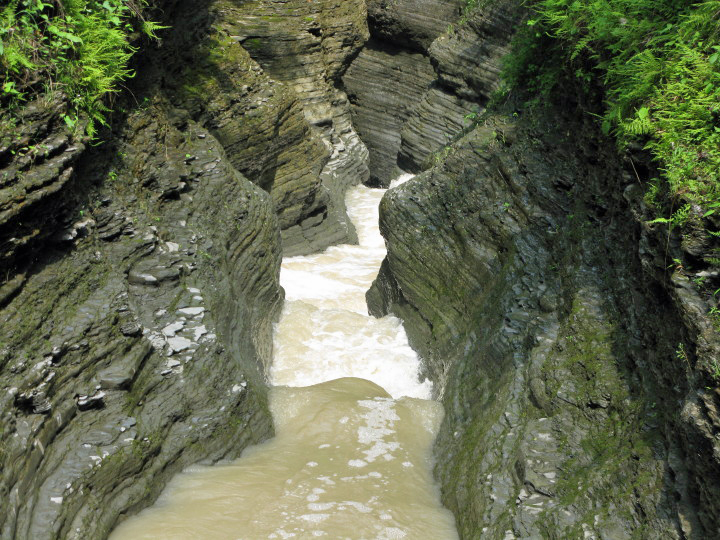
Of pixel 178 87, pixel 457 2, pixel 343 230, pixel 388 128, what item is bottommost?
pixel 343 230

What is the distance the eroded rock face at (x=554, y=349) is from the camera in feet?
13.6

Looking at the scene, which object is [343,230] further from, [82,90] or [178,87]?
[82,90]

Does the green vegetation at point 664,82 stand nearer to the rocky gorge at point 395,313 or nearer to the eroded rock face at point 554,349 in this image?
the rocky gorge at point 395,313

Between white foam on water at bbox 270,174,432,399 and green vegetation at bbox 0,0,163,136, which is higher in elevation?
green vegetation at bbox 0,0,163,136

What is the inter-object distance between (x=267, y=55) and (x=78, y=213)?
34.9 feet

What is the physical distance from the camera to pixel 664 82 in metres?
5.18

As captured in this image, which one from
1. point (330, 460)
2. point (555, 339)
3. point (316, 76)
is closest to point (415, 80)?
point (316, 76)

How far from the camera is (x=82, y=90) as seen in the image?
631 centimetres

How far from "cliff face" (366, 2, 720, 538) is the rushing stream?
1.38ft

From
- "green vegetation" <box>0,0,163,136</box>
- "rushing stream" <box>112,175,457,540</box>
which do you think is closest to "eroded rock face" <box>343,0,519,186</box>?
"rushing stream" <box>112,175,457,540</box>

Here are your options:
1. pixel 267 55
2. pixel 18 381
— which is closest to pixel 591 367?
pixel 18 381

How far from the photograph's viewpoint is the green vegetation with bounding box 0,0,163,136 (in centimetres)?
555

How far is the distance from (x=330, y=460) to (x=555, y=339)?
2.76 metres

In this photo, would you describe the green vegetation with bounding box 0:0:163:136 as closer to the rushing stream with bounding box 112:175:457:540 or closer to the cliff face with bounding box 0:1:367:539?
the cliff face with bounding box 0:1:367:539
